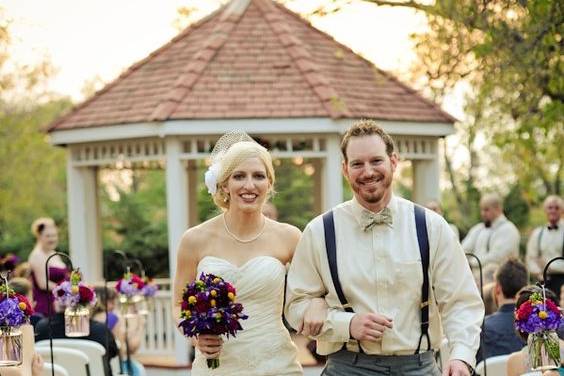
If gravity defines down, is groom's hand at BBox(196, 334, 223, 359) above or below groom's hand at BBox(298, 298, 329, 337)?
below

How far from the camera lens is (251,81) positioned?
15.4 metres

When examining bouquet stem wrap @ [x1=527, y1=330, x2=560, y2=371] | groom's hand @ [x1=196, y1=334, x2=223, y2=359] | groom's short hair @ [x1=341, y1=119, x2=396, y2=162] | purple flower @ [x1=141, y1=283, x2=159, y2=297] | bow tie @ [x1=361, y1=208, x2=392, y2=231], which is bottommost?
purple flower @ [x1=141, y1=283, x2=159, y2=297]

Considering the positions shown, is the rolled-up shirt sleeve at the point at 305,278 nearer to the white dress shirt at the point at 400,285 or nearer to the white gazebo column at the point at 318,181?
the white dress shirt at the point at 400,285

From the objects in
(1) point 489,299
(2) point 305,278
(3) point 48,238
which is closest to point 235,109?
(3) point 48,238

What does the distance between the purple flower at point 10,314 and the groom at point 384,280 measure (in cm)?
189

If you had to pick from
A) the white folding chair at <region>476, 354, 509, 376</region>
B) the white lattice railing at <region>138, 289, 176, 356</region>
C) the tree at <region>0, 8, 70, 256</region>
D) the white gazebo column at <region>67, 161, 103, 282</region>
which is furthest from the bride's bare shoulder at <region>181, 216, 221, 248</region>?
the tree at <region>0, 8, 70, 256</region>

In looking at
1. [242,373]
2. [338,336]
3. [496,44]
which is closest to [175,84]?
[496,44]

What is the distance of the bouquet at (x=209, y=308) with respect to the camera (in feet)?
18.5

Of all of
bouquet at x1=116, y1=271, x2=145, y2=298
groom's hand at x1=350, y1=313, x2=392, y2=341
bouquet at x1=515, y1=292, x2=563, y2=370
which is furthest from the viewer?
bouquet at x1=116, y1=271, x2=145, y2=298

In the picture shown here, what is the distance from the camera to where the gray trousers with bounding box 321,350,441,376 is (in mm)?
5102

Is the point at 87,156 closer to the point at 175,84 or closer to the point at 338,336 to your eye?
the point at 175,84

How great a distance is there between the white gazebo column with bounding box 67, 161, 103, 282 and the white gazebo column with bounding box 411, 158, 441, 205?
4.62m

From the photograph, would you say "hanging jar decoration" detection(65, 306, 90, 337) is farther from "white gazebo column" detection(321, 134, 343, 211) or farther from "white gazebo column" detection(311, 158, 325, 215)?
"white gazebo column" detection(311, 158, 325, 215)

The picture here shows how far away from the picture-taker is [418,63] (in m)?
14.4
